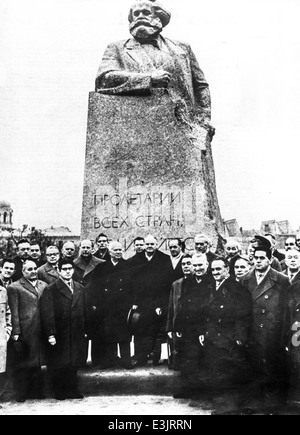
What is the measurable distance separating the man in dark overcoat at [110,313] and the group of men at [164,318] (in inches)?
0.4

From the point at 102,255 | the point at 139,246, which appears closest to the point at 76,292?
the point at 102,255

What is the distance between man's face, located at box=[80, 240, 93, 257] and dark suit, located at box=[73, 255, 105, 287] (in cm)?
5

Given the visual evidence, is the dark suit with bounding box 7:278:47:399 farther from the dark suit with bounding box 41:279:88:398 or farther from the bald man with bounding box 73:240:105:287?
the bald man with bounding box 73:240:105:287

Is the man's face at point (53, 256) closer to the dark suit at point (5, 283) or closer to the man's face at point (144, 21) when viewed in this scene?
the dark suit at point (5, 283)

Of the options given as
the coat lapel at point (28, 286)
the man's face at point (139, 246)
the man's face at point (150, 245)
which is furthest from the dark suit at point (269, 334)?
the coat lapel at point (28, 286)

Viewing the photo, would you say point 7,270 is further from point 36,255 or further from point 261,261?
point 261,261

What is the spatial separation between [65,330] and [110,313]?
51cm

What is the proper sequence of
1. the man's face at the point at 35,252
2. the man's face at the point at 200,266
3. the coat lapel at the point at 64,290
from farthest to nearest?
1. the man's face at the point at 35,252
2. the coat lapel at the point at 64,290
3. the man's face at the point at 200,266

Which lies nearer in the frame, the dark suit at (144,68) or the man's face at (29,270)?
the man's face at (29,270)

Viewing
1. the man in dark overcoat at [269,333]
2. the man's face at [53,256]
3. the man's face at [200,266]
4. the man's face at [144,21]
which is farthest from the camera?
the man's face at [144,21]

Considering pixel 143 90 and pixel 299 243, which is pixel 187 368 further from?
pixel 143 90

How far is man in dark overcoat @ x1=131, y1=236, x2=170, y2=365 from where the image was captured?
7281 mm

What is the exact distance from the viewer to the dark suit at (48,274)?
7367mm
